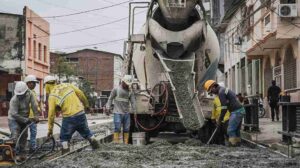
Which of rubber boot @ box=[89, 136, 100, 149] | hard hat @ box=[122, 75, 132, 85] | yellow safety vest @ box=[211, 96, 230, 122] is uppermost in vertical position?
hard hat @ box=[122, 75, 132, 85]

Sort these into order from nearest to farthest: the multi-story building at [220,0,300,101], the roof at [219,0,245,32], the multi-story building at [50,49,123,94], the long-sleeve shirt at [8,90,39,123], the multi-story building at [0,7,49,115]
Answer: the long-sleeve shirt at [8,90,39,123] < the multi-story building at [220,0,300,101] < the roof at [219,0,245,32] < the multi-story building at [0,7,49,115] < the multi-story building at [50,49,123,94]

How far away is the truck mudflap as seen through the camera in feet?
40.9

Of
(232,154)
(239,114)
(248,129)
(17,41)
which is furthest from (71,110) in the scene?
(17,41)

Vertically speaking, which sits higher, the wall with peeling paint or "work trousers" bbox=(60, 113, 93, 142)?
the wall with peeling paint

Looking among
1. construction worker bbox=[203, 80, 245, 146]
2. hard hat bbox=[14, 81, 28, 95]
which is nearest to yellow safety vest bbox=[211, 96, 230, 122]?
construction worker bbox=[203, 80, 245, 146]

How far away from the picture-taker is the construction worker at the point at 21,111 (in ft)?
36.5

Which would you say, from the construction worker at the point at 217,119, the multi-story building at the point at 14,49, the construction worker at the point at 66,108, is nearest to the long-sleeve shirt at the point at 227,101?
the construction worker at the point at 217,119

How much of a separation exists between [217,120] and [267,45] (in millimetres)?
15666

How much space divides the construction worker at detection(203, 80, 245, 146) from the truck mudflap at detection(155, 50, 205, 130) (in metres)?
0.39

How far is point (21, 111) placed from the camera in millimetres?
11477

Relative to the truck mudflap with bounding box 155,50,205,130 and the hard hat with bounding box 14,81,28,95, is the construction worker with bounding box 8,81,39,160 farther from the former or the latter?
the truck mudflap with bounding box 155,50,205,130

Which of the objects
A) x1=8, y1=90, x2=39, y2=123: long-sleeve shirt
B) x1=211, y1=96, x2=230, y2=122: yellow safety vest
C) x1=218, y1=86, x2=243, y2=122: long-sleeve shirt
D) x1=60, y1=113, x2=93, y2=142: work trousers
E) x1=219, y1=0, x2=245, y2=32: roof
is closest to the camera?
x1=60, y1=113, x2=93, y2=142: work trousers

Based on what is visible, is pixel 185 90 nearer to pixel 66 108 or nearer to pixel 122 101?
pixel 122 101

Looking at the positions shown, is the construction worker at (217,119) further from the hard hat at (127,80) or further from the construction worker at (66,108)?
the construction worker at (66,108)
